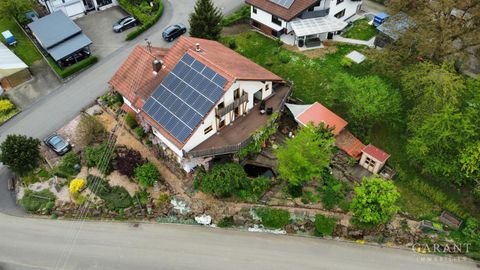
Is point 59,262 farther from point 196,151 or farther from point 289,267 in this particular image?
point 289,267

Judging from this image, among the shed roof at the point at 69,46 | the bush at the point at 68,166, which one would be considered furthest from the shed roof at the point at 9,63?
the bush at the point at 68,166

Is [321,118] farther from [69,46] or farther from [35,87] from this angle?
[35,87]

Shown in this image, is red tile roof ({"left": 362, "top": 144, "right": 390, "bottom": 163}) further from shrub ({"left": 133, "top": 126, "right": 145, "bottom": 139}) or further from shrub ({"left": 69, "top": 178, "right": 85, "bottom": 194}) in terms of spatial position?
shrub ({"left": 69, "top": 178, "right": 85, "bottom": 194})

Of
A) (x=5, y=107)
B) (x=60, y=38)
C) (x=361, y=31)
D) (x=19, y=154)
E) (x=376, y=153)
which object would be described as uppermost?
(x=60, y=38)

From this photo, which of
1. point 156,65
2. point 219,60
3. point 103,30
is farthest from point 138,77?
point 103,30

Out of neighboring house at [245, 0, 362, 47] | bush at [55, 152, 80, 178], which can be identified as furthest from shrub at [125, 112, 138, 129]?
neighboring house at [245, 0, 362, 47]

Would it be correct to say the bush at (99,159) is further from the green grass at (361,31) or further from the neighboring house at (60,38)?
the green grass at (361,31)
